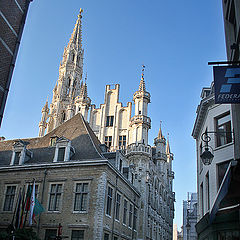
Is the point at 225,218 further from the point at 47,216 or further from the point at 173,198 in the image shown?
the point at 173,198

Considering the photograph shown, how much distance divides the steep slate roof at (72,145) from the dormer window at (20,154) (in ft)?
1.80

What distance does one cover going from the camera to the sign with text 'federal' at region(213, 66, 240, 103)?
34.0ft

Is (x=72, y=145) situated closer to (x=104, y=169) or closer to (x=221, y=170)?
(x=104, y=169)

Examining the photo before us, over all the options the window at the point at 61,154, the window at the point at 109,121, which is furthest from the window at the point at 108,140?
the window at the point at 61,154

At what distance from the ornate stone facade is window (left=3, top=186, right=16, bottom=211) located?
10996mm

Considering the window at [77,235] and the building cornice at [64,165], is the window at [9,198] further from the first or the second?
the window at [77,235]

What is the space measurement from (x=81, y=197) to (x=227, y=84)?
17148 millimetres

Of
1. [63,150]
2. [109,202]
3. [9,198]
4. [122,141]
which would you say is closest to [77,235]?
[109,202]

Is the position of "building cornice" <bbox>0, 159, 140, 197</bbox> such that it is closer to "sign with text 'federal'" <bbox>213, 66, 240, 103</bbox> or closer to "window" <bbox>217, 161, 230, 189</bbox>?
"window" <bbox>217, 161, 230, 189</bbox>

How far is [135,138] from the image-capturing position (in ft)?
130

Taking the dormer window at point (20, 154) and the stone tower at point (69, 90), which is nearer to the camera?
the dormer window at point (20, 154)

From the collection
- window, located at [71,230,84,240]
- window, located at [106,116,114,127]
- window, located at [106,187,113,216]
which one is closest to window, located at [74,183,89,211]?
window, located at [71,230,84,240]

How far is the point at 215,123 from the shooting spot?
21.4 meters

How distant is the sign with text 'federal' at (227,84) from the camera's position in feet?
34.0
